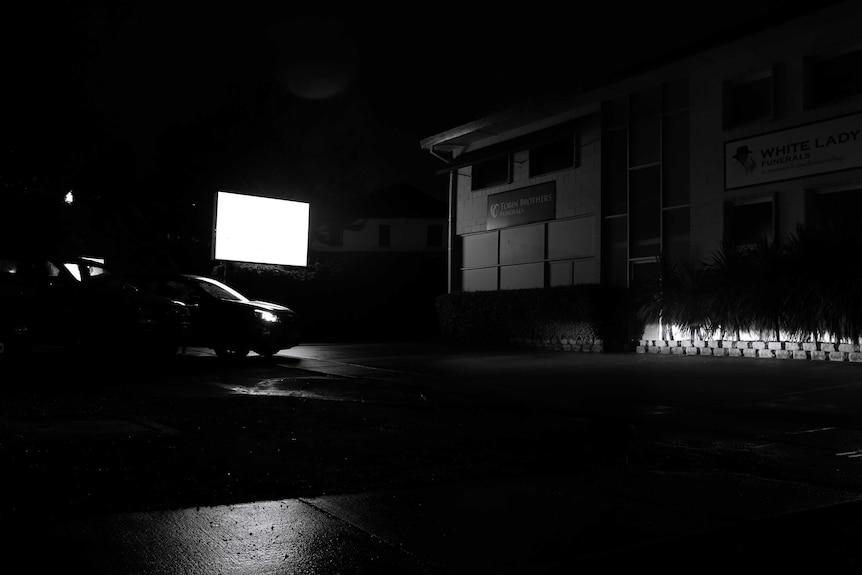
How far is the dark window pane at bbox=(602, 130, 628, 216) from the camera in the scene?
18109 mm

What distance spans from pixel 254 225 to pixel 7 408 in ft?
55.1

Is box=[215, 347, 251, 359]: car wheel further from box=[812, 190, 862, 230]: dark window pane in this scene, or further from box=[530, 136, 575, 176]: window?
box=[812, 190, 862, 230]: dark window pane

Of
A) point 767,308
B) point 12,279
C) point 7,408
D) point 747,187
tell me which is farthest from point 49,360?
point 747,187

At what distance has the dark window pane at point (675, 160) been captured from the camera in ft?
55.0

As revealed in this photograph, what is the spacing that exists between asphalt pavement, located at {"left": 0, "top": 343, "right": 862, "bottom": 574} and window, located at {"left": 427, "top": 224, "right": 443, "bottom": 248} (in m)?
55.3

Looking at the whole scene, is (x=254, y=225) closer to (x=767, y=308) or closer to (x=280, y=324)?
(x=280, y=324)

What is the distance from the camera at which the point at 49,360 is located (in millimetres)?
13398

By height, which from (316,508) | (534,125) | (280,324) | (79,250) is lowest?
(316,508)

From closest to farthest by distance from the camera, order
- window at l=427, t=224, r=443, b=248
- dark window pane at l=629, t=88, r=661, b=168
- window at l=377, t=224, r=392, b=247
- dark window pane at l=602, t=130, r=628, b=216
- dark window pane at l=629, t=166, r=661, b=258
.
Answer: dark window pane at l=629, t=166, r=661, b=258 < dark window pane at l=629, t=88, r=661, b=168 < dark window pane at l=602, t=130, r=628, b=216 < window at l=427, t=224, r=443, b=248 < window at l=377, t=224, r=392, b=247

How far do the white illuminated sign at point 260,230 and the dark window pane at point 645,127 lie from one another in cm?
1165

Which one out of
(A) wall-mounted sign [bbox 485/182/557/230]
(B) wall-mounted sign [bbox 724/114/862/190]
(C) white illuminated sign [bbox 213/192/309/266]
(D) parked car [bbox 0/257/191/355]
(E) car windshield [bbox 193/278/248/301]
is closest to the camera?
(D) parked car [bbox 0/257/191/355]

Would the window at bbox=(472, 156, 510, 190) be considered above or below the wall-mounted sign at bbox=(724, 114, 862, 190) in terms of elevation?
above

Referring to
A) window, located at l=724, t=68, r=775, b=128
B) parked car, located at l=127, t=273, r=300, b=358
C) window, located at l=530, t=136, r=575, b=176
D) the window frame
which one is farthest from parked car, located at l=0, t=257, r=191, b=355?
window, located at l=724, t=68, r=775, b=128

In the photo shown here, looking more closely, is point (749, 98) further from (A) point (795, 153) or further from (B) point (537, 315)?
(B) point (537, 315)
